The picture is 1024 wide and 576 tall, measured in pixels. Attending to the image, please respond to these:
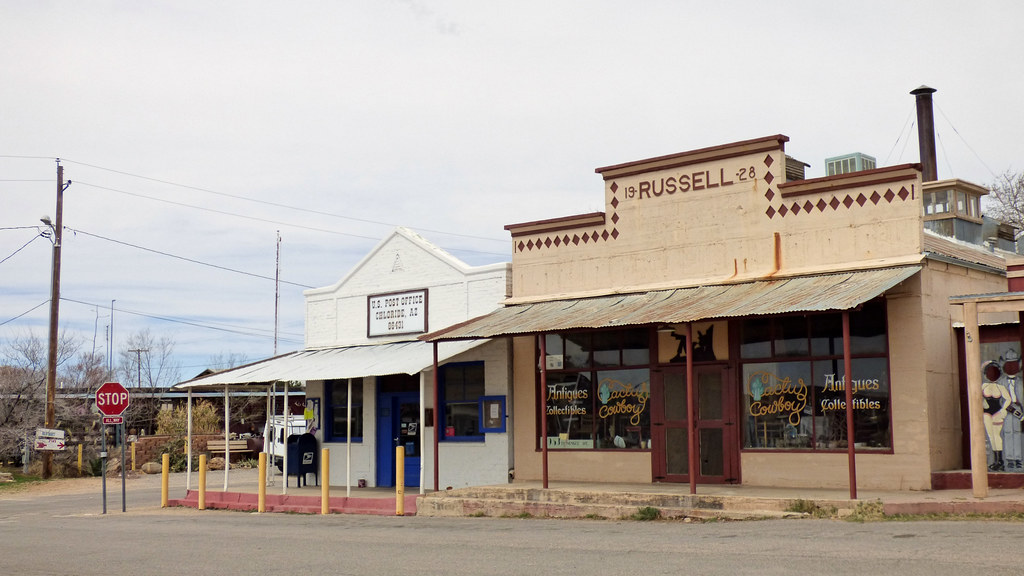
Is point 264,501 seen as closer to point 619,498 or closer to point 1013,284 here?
point 619,498

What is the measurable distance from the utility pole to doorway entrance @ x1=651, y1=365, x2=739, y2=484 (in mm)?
21712

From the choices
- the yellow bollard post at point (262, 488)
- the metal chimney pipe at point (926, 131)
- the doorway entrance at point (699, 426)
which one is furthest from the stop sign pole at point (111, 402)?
the metal chimney pipe at point (926, 131)

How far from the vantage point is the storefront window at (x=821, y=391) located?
50.4 feet

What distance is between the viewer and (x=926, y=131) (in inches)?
1002

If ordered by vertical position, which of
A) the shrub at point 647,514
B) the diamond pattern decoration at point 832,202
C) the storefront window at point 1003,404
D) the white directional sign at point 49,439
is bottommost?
the shrub at point 647,514

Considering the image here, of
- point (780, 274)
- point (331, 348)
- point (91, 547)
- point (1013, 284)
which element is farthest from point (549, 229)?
point (91, 547)

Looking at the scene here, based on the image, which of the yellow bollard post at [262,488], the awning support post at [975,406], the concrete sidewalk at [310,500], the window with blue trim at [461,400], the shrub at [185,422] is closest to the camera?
the awning support post at [975,406]

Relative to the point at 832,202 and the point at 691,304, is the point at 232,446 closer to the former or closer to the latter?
the point at 691,304

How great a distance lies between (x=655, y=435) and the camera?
17.6 metres

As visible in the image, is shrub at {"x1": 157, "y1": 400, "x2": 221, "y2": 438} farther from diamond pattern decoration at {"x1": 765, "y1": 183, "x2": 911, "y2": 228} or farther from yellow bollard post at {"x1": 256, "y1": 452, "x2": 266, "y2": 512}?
diamond pattern decoration at {"x1": 765, "y1": 183, "x2": 911, "y2": 228}

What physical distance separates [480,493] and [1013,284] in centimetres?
929

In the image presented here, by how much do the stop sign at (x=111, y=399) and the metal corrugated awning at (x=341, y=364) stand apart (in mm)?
1044

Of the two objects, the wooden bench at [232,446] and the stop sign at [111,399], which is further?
the wooden bench at [232,446]

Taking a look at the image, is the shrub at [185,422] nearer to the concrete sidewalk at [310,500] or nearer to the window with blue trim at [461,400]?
the concrete sidewalk at [310,500]
